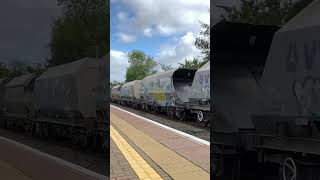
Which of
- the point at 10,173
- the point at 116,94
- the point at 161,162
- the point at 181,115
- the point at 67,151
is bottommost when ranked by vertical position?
the point at 161,162

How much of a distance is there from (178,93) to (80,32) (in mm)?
19710

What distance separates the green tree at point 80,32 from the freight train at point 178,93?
12327mm

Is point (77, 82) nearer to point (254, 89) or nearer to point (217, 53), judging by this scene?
point (217, 53)

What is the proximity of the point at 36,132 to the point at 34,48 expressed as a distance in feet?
2.35

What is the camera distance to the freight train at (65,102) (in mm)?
2811

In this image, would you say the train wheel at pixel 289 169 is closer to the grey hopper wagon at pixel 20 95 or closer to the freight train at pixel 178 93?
the grey hopper wagon at pixel 20 95

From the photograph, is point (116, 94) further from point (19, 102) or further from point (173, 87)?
point (19, 102)

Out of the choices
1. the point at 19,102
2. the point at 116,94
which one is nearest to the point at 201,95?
the point at 19,102

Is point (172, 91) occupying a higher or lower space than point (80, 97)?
higher

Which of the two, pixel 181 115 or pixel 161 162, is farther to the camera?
pixel 181 115

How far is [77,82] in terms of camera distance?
2789 millimetres

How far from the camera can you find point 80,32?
3.02 meters

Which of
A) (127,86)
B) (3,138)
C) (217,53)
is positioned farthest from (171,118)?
(217,53)

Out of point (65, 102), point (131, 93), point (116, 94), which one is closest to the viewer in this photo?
point (65, 102)
